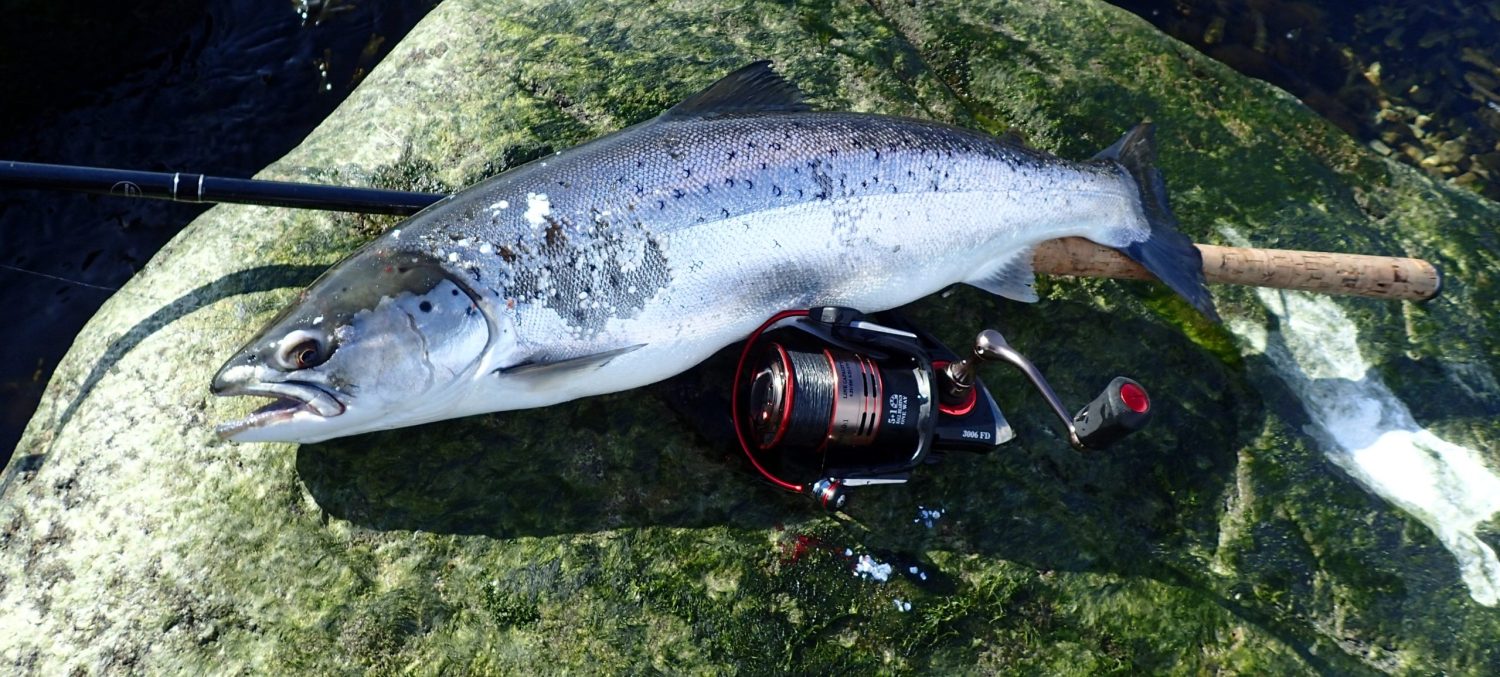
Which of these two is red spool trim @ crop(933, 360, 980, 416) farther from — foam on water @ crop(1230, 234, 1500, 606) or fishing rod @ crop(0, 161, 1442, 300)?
foam on water @ crop(1230, 234, 1500, 606)

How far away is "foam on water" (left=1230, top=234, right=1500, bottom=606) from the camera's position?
394 cm

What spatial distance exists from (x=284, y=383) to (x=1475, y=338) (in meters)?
5.37

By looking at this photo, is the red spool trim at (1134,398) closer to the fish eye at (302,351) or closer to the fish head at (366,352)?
the fish head at (366,352)

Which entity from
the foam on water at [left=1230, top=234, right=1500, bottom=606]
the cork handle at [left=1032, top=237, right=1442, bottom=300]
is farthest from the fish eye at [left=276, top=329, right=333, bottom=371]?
the foam on water at [left=1230, top=234, right=1500, bottom=606]

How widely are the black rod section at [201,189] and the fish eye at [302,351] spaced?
858mm

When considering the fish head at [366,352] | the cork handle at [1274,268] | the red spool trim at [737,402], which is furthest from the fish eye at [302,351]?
the cork handle at [1274,268]

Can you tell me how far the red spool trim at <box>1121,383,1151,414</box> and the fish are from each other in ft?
2.98

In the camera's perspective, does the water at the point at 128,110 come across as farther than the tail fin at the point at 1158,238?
Yes

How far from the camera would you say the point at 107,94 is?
509cm

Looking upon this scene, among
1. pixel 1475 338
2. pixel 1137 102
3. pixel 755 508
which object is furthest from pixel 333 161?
pixel 1475 338

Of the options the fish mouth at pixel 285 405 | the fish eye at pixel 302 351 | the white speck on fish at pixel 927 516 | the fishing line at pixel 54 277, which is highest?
the fish eye at pixel 302 351

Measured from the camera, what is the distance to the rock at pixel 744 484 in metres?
3.28

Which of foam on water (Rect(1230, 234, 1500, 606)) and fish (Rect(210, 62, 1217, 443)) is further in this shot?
foam on water (Rect(1230, 234, 1500, 606))

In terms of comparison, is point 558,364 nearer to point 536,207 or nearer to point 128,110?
point 536,207
